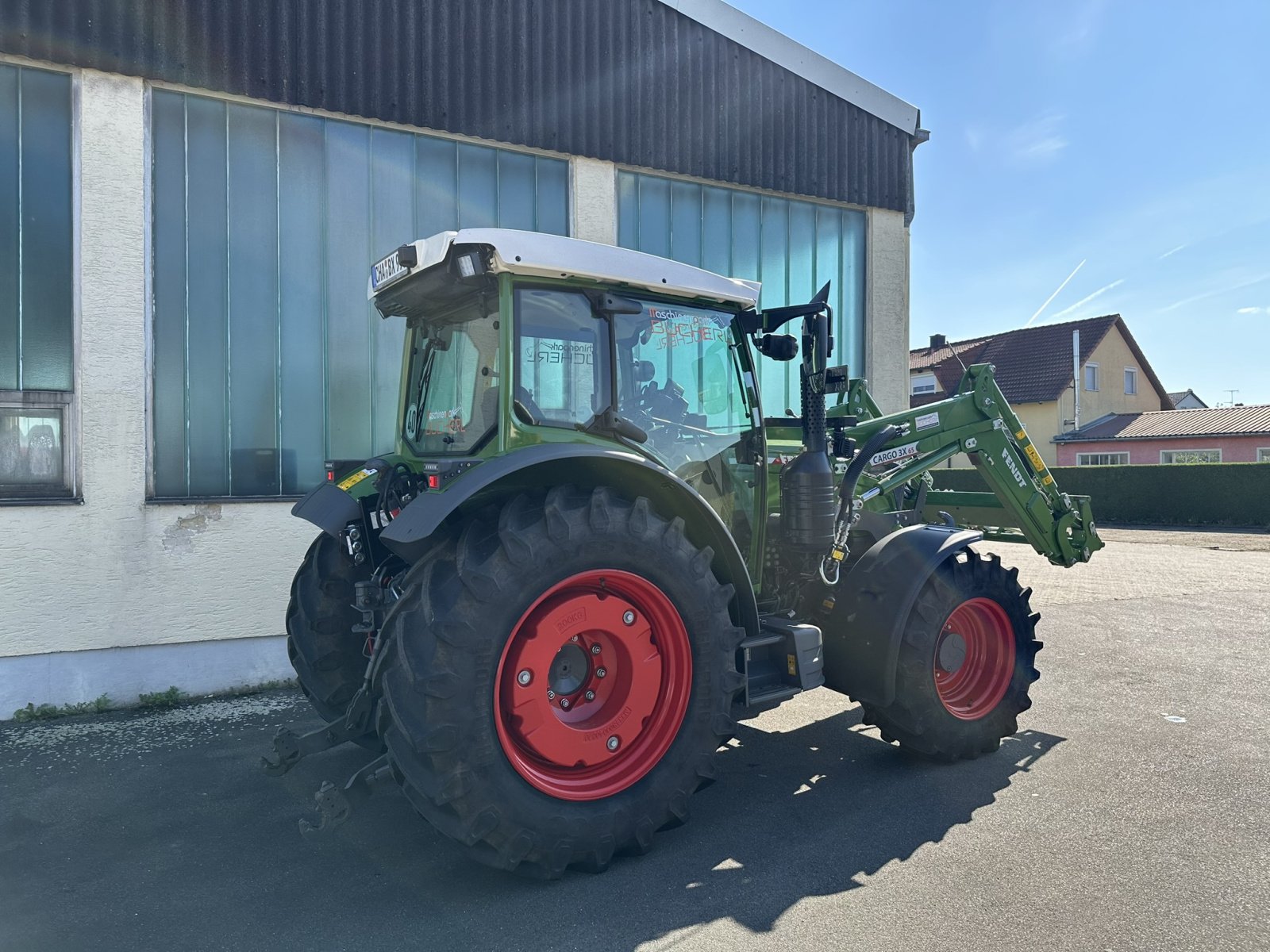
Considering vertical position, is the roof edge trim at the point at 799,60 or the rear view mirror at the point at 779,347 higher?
the roof edge trim at the point at 799,60

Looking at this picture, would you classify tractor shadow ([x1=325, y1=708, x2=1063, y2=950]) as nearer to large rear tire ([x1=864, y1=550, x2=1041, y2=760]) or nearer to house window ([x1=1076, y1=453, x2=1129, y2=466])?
large rear tire ([x1=864, y1=550, x2=1041, y2=760])

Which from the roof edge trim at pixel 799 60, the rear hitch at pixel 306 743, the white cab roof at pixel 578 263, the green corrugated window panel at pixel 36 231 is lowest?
the rear hitch at pixel 306 743

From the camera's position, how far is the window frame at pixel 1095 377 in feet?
105

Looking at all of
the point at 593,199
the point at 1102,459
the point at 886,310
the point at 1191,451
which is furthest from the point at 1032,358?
the point at 593,199

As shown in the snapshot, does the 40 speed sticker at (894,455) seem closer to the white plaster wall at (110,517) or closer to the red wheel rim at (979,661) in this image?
the red wheel rim at (979,661)

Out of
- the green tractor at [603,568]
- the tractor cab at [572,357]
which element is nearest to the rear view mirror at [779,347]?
the green tractor at [603,568]

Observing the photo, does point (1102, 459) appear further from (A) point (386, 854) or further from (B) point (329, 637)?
(A) point (386, 854)

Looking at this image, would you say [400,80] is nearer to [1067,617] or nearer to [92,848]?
[92,848]

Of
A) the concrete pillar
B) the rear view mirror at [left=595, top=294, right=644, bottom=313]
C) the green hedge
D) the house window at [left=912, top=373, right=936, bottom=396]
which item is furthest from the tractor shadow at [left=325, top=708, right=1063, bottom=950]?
the house window at [left=912, top=373, right=936, bottom=396]

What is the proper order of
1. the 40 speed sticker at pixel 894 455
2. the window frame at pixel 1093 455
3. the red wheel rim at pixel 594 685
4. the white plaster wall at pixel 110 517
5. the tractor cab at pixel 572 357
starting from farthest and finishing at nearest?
the window frame at pixel 1093 455
the white plaster wall at pixel 110 517
the 40 speed sticker at pixel 894 455
the tractor cab at pixel 572 357
the red wheel rim at pixel 594 685

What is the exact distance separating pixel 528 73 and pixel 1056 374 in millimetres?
29726

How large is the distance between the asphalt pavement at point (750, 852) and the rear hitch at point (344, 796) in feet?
0.90

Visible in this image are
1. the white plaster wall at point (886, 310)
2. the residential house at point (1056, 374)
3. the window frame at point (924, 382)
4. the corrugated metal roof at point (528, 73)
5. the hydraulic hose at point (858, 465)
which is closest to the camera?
the hydraulic hose at point (858, 465)

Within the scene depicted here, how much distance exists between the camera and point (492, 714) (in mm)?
3055
